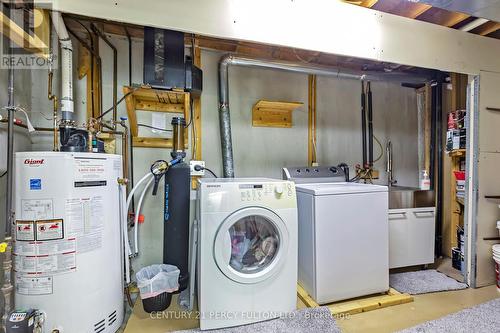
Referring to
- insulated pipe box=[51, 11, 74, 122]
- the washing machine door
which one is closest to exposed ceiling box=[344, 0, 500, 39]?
the washing machine door

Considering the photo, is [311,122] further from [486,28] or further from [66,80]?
[66,80]

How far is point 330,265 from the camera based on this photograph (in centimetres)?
182

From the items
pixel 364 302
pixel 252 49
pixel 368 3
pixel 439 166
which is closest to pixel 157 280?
pixel 364 302

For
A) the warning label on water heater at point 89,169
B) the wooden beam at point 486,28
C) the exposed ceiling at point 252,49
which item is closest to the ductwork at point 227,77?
the exposed ceiling at point 252,49

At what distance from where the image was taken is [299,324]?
161 centimetres

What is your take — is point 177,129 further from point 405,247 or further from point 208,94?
point 405,247

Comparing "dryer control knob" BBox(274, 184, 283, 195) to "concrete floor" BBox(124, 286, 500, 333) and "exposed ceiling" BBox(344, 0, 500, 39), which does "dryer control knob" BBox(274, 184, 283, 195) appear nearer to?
"concrete floor" BBox(124, 286, 500, 333)

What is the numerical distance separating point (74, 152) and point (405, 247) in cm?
289

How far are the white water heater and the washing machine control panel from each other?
35.9 inches

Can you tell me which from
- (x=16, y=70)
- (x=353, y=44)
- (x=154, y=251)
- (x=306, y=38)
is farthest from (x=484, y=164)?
(x=16, y=70)
